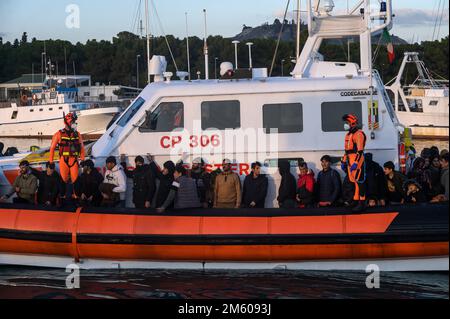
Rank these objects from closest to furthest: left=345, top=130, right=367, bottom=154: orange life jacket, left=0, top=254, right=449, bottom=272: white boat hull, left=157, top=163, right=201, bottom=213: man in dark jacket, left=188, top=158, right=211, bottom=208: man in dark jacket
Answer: left=345, top=130, right=367, bottom=154: orange life jacket → left=0, top=254, right=449, bottom=272: white boat hull → left=157, top=163, right=201, bottom=213: man in dark jacket → left=188, top=158, right=211, bottom=208: man in dark jacket

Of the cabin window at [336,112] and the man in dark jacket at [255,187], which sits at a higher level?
the cabin window at [336,112]

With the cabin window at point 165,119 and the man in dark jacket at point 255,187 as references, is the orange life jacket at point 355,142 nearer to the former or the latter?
the man in dark jacket at point 255,187

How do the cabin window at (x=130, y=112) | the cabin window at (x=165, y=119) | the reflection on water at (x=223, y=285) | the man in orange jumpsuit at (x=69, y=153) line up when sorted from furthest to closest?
1. the cabin window at (x=130, y=112)
2. the cabin window at (x=165, y=119)
3. the man in orange jumpsuit at (x=69, y=153)
4. the reflection on water at (x=223, y=285)

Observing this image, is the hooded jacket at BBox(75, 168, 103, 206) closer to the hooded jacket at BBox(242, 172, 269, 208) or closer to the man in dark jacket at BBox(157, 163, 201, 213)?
the man in dark jacket at BBox(157, 163, 201, 213)

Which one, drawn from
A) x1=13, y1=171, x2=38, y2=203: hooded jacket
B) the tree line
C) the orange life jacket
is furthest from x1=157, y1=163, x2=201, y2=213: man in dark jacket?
the tree line

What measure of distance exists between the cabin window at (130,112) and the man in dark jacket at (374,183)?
3.48 meters

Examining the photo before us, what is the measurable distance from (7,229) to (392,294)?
17.7 ft

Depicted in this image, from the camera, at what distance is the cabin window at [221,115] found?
10.9 m

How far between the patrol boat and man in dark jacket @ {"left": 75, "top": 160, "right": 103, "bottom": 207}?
35cm

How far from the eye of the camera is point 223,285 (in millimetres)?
9875

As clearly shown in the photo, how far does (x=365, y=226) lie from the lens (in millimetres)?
9891

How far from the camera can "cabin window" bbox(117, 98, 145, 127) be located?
36.7ft

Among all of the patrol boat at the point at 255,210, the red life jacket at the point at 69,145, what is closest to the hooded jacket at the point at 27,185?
the patrol boat at the point at 255,210
